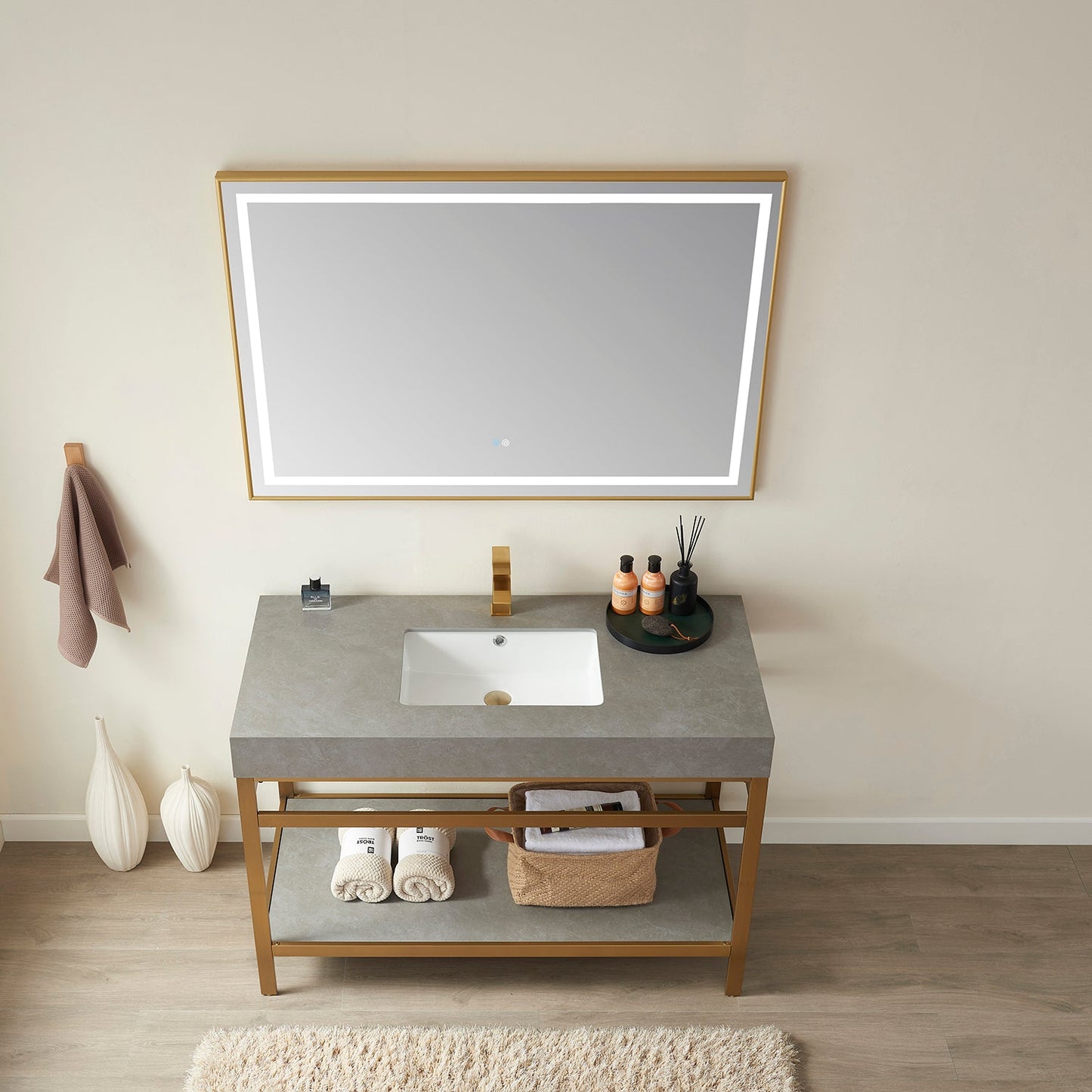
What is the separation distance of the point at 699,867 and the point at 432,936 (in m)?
0.68

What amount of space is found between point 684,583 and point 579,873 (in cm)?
71

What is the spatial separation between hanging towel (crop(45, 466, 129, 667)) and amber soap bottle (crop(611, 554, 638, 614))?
116 cm

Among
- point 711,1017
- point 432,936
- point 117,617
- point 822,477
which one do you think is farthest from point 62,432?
point 711,1017

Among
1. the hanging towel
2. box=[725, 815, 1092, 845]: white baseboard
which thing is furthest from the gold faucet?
box=[725, 815, 1092, 845]: white baseboard

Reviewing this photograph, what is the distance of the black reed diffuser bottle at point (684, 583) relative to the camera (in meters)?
2.42

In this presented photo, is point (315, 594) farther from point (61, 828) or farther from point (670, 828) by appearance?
point (61, 828)

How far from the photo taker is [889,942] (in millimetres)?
2705

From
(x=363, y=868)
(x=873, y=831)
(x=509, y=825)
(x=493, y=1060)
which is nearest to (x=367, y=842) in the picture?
(x=363, y=868)

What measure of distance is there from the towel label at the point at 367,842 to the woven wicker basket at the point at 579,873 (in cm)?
30

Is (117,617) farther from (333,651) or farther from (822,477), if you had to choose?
(822,477)

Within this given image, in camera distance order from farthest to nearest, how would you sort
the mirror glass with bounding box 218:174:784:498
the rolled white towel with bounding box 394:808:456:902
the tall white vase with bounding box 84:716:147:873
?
the tall white vase with bounding box 84:716:147:873
the rolled white towel with bounding box 394:808:456:902
the mirror glass with bounding box 218:174:784:498

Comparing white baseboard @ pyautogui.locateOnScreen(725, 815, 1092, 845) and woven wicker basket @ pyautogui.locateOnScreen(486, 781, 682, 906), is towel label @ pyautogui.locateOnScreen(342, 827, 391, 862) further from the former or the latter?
white baseboard @ pyautogui.locateOnScreen(725, 815, 1092, 845)

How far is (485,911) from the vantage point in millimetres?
2512

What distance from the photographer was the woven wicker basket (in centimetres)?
241
